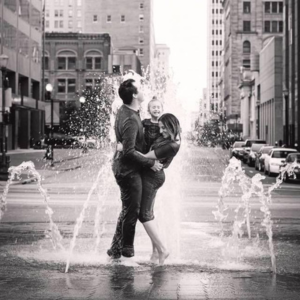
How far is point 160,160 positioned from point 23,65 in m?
69.5

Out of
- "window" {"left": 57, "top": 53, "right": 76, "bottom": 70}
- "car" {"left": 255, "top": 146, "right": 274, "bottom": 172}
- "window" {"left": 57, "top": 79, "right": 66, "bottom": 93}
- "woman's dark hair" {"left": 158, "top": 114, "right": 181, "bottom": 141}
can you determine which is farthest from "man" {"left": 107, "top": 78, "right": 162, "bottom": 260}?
"window" {"left": 57, "top": 53, "right": 76, "bottom": 70}

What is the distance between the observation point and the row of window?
13038 centimetres

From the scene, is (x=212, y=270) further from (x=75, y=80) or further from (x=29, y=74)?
(x=75, y=80)

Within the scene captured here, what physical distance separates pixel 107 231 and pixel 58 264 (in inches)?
145

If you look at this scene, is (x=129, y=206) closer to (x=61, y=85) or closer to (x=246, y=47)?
(x=61, y=85)

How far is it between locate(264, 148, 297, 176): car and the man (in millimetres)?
27829

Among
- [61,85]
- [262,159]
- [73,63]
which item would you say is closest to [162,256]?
[262,159]

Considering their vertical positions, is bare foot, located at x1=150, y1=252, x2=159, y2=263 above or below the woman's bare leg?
below

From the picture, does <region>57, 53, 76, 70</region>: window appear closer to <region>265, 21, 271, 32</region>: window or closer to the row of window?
the row of window

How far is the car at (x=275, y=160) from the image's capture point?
37094 millimetres

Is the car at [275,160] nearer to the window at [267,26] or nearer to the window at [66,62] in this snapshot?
the window at [66,62]

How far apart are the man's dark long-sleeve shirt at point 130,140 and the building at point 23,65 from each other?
57.7 m

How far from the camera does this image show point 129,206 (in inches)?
370

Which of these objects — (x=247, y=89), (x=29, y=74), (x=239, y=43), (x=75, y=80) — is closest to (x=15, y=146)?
(x=29, y=74)
